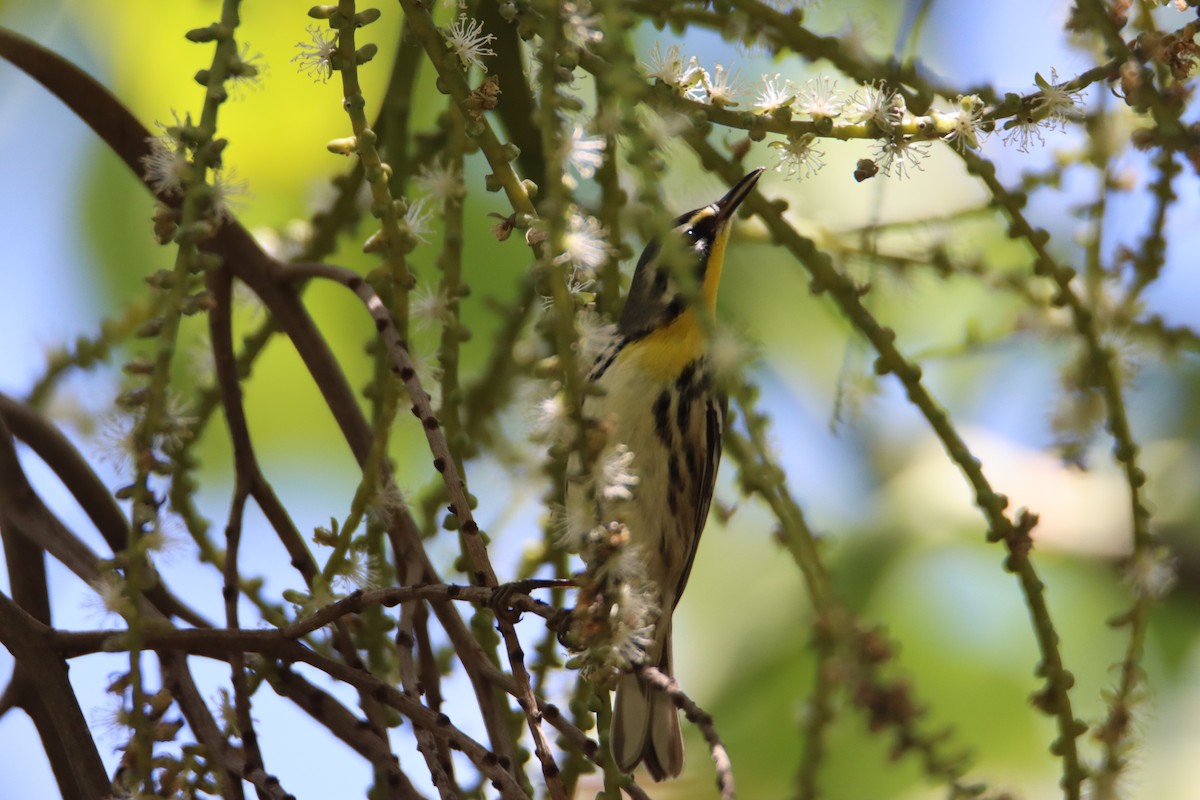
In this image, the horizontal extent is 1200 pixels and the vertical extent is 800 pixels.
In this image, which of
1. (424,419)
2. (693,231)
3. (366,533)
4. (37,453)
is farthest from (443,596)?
(693,231)

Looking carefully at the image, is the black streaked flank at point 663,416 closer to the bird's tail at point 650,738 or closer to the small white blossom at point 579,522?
the bird's tail at point 650,738

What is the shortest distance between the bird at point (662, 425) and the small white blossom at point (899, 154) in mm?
551

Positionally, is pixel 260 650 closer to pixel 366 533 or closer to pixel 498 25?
pixel 366 533

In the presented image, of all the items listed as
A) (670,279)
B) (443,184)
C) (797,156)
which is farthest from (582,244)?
(670,279)

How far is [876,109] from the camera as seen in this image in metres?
0.75

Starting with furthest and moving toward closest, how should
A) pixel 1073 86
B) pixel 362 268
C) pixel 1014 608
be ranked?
pixel 1014 608 → pixel 362 268 → pixel 1073 86

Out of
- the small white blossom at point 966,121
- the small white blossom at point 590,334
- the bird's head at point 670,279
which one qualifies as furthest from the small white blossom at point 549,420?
the bird's head at point 670,279

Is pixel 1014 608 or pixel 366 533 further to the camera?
pixel 1014 608

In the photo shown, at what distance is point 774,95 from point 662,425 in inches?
26.7

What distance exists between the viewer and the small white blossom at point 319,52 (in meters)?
0.79

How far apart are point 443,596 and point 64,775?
12.4 inches

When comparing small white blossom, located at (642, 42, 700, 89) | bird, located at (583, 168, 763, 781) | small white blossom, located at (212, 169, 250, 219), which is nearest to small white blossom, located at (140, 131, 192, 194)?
small white blossom, located at (212, 169, 250, 219)

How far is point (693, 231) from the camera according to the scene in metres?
1.47

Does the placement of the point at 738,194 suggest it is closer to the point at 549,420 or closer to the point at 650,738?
the point at 549,420
